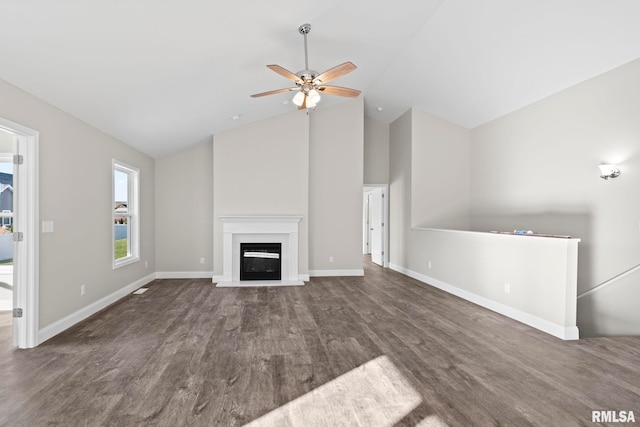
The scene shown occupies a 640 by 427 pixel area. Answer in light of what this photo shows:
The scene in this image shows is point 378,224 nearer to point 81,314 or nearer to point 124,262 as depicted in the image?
point 124,262

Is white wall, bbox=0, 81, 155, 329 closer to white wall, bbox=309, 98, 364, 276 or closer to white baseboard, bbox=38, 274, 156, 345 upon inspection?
white baseboard, bbox=38, 274, 156, 345

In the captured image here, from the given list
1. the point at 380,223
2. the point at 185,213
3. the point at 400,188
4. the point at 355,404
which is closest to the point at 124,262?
the point at 185,213

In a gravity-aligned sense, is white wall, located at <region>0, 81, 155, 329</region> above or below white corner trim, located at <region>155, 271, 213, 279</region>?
above

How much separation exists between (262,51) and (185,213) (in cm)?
390

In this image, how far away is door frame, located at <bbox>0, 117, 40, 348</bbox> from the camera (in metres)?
3.25

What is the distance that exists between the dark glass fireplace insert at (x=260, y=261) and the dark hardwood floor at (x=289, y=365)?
1773 mm

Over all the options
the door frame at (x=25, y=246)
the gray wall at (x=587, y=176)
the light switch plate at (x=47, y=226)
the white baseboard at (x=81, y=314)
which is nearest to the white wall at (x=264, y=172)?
the white baseboard at (x=81, y=314)

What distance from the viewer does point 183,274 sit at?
6906 mm

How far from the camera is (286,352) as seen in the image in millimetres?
3176

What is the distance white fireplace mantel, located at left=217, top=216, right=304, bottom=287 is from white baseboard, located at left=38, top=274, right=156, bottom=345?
1.49 metres

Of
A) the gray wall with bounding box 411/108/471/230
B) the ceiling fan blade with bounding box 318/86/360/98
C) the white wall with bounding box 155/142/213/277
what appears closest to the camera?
the ceiling fan blade with bounding box 318/86/360/98

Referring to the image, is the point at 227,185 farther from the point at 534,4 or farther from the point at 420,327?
the point at 534,4

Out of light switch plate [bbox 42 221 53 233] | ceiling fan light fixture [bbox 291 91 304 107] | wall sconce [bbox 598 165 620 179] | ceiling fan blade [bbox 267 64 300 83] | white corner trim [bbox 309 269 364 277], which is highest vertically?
ceiling fan blade [bbox 267 64 300 83]

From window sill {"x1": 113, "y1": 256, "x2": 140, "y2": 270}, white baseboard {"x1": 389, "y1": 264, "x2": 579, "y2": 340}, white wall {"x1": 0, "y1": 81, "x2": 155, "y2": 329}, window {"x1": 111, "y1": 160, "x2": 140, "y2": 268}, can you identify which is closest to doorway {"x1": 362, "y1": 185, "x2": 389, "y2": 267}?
white baseboard {"x1": 389, "y1": 264, "x2": 579, "y2": 340}
